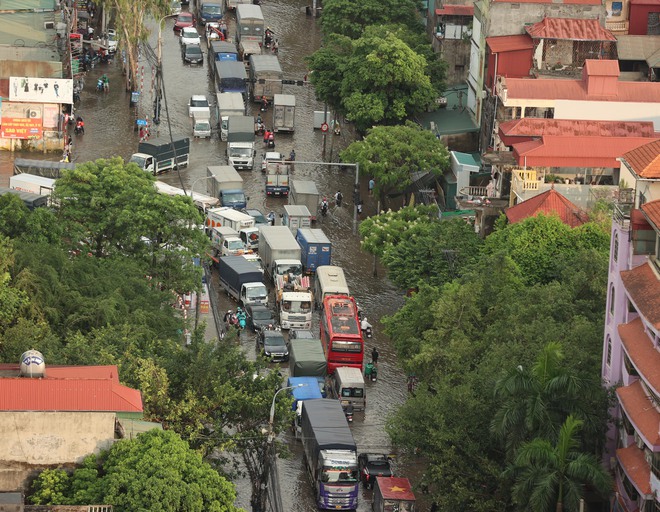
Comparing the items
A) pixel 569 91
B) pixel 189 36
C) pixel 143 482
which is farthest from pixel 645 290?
pixel 189 36

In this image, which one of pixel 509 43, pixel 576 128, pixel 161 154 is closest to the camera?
pixel 576 128

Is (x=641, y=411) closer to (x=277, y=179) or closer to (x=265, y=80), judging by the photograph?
(x=277, y=179)

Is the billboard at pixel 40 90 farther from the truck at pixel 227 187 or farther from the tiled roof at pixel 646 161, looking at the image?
the tiled roof at pixel 646 161

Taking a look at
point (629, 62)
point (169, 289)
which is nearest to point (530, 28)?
point (629, 62)

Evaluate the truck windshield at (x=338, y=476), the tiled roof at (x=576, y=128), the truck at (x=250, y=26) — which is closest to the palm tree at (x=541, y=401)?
the truck windshield at (x=338, y=476)

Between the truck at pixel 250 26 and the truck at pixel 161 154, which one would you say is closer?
the truck at pixel 161 154

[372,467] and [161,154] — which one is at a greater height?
[161,154]

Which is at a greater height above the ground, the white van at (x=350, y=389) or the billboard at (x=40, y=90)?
the billboard at (x=40, y=90)
